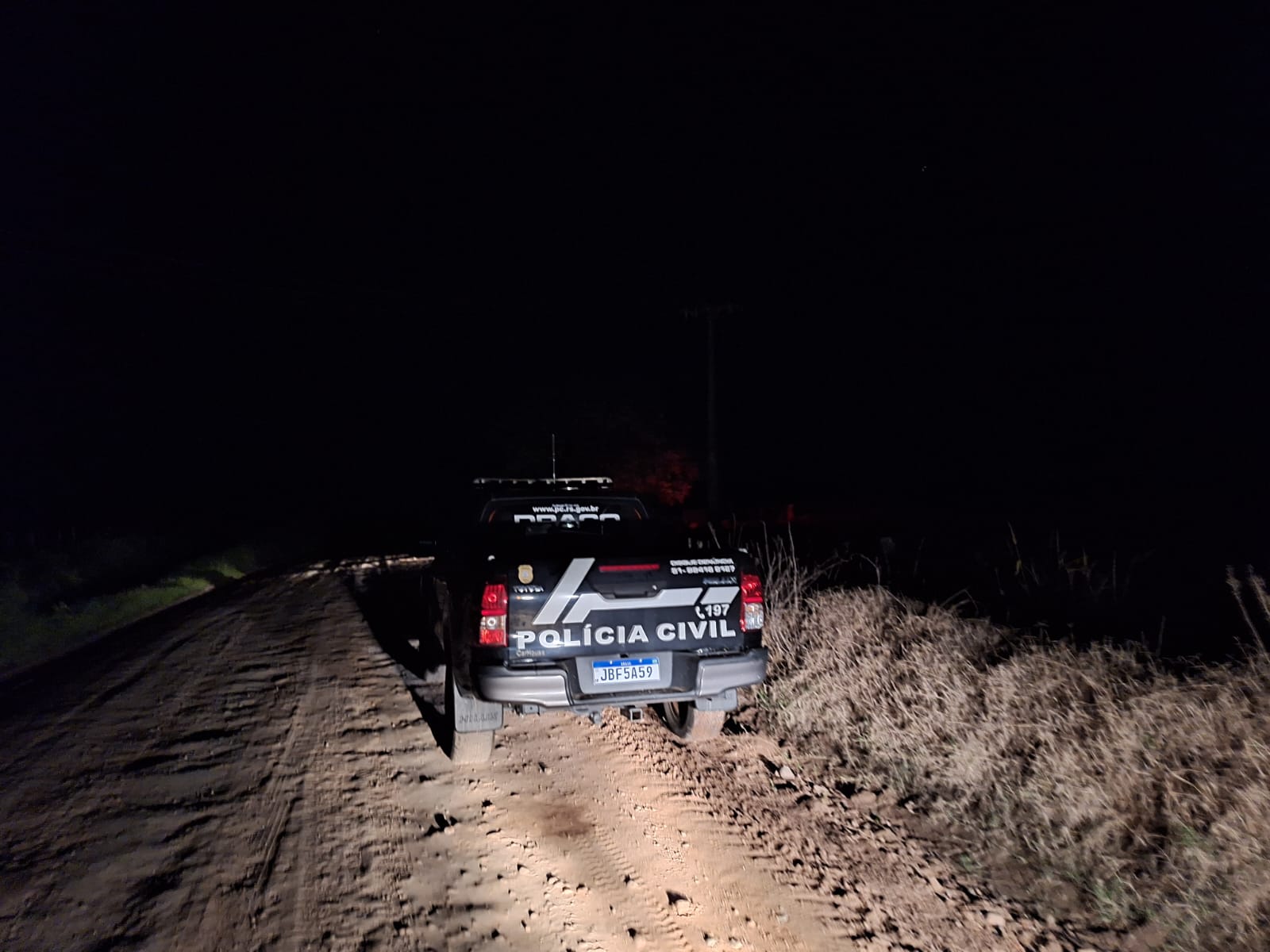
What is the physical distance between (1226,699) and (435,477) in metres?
42.4

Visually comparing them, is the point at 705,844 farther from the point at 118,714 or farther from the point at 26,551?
the point at 26,551

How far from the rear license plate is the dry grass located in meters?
1.61

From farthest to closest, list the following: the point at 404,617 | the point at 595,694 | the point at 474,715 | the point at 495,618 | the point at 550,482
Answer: the point at 404,617 → the point at 550,482 → the point at 474,715 → the point at 595,694 → the point at 495,618

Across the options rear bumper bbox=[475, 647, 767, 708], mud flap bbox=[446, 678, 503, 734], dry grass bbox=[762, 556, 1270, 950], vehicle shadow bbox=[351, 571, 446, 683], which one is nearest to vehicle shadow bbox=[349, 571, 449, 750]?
vehicle shadow bbox=[351, 571, 446, 683]

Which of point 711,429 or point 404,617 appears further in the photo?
point 711,429

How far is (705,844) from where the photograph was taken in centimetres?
398

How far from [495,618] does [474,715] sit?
2.65 feet

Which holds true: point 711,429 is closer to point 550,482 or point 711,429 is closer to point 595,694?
point 550,482

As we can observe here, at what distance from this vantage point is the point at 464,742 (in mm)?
4746

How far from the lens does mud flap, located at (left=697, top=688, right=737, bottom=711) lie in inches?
186

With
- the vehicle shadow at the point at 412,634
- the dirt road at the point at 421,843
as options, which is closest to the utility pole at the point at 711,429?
the vehicle shadow at the point at 412,634

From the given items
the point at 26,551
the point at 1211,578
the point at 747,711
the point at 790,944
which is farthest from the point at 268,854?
the point at 26,551

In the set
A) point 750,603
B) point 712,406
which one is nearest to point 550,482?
point 750,603

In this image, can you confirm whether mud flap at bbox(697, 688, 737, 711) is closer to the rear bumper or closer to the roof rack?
the rear bumper
